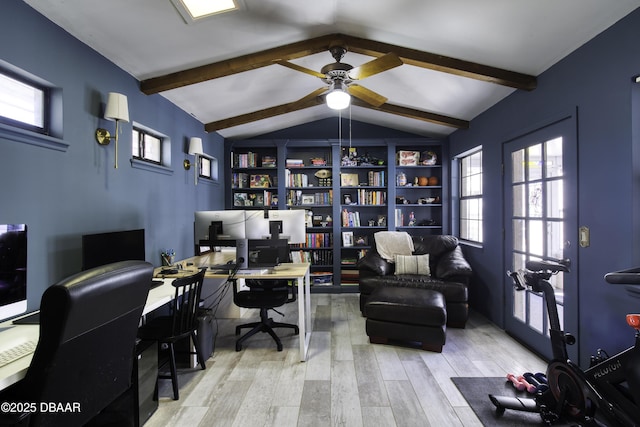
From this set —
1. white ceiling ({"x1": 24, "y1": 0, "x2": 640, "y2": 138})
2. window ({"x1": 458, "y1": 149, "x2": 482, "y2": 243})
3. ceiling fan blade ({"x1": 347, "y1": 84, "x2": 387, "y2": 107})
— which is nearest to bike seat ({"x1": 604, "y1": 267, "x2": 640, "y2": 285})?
white ceiling ({"x1": 24, "y1": 0, "x2": 640, "y2": 138})

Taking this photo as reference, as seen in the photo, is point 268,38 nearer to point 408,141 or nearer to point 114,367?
point 114,367

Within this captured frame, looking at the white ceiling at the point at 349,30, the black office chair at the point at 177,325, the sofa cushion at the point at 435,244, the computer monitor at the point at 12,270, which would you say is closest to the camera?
the computer monitor at the point at 12,270

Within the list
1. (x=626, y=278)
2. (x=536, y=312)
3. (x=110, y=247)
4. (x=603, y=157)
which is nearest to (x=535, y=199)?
(x=603, y=157)

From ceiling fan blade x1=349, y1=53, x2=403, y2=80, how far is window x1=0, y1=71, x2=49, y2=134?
2.19 metres

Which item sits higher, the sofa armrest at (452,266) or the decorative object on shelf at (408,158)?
the decorative object on shelf at (408,158)

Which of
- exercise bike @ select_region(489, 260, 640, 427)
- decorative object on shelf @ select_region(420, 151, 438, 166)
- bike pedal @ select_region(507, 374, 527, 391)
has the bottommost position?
bike pedal @ select_region(507, 374, 527, 391)

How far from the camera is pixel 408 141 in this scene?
5.05 meters

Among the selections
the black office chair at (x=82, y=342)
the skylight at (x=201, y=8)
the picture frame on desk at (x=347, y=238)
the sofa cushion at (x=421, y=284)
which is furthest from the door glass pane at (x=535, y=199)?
the black office chair at (x=82, y=342)

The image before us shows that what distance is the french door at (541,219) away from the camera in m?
2.38

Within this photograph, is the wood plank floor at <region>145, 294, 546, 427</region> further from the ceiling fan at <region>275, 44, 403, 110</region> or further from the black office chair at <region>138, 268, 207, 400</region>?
the ceiling fan at <region>275, 44, 403, 110</region>

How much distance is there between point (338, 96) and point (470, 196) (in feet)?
9.50

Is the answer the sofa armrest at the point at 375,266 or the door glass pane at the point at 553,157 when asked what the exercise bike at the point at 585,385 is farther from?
the sofa armrest at the point at 375,266

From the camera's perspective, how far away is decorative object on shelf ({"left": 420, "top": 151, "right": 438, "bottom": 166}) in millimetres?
5059

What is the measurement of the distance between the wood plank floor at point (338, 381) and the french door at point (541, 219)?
1.04 feet
